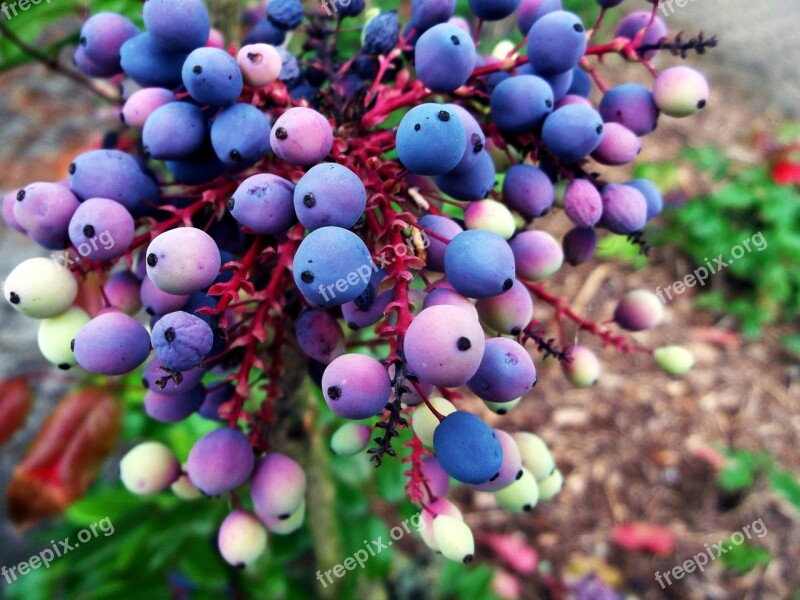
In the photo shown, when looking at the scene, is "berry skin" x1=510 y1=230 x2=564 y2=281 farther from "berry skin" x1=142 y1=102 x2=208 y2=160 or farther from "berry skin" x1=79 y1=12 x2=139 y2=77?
"berry skin" x1=79 y1=12 x2=139 y2=77

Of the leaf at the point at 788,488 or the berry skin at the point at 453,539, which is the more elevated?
the berry skin at the point at 453,539

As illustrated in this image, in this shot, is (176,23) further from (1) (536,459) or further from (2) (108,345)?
(1) (536,459)

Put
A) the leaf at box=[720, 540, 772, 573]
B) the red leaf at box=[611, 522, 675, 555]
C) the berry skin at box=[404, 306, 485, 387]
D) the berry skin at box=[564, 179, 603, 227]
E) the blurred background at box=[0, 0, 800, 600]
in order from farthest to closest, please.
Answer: the red leaf at box=[611, 522, 675, 555] < the leaf at box=[720, 540, 772, 573] < the blurred background at box=[0, 0, 800, 600] < the berry skin at box=[564, 179, 603, 227] < the berry skin at box=[404, 306, 485, 387]

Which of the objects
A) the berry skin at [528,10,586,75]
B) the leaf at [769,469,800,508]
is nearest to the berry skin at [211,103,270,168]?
the berry skin at [528,10,586,75]

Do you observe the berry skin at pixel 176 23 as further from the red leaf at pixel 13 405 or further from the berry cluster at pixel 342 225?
the red leaf at pixel 13 405

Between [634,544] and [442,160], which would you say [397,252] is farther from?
[634,544]

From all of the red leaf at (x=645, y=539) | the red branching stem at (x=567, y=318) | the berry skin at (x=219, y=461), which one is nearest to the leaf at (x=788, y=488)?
the red leaf at (x=645, y=539)
